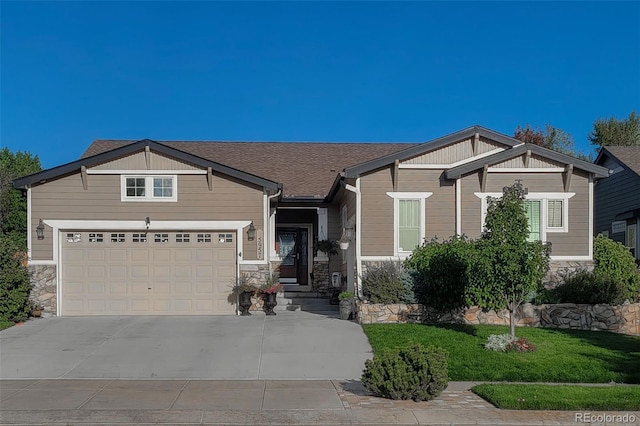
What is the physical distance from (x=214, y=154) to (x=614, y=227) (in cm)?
1565

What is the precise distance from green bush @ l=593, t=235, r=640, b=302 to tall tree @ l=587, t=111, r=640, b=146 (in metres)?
25.7

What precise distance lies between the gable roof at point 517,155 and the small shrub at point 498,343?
5.13 meters

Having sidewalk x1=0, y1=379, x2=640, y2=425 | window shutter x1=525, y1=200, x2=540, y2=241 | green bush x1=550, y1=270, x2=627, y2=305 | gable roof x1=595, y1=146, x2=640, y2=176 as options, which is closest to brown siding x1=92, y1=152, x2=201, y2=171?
sidewalk x1=0, y1=379, x2=640, y2=425

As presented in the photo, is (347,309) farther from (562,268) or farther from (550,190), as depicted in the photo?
(550,190)

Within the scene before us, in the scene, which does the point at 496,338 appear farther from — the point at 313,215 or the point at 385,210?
the point at 313,215

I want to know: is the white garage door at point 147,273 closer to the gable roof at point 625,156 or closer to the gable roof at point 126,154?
the gable roof at point 126,154

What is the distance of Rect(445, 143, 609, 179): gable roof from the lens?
15.6 meters

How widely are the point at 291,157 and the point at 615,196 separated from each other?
12639 mm

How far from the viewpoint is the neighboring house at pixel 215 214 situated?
15.8m

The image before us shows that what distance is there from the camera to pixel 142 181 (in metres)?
16.5

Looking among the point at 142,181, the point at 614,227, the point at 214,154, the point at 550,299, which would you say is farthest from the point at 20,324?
the point at 614,227

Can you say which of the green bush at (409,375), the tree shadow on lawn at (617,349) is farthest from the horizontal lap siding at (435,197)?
the green bush at (409,375)

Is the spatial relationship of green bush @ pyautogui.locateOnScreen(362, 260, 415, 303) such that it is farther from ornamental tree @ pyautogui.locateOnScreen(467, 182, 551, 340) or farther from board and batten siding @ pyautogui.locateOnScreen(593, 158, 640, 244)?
board and batten siding @ pyautogui.locateOnScreen(593, 158, 640, 244)

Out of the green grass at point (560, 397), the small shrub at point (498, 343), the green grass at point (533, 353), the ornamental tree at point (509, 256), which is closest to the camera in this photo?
the green grass at point (560, 397)
